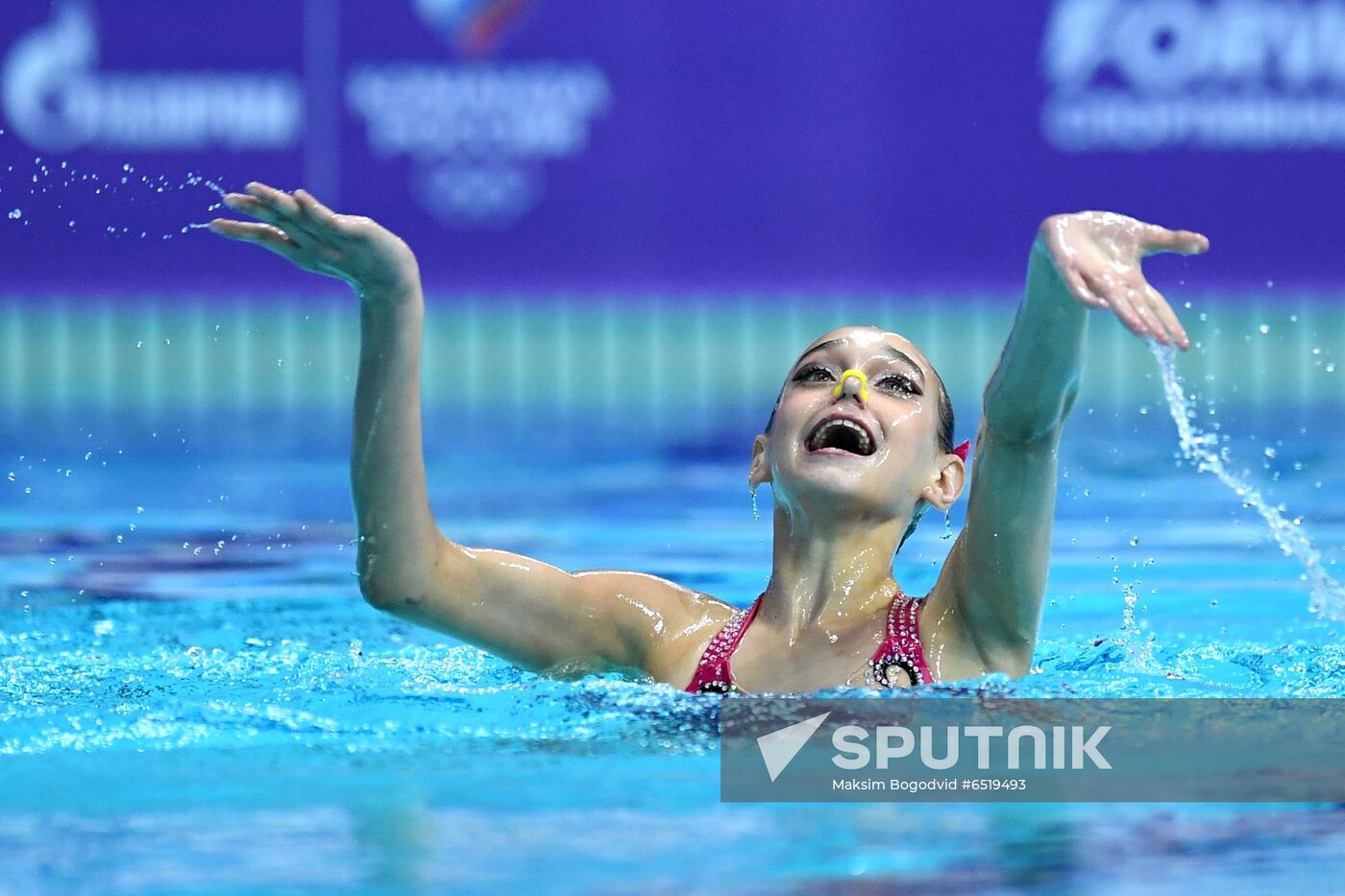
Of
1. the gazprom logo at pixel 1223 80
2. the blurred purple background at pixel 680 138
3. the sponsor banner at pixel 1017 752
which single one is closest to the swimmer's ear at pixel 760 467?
the sponsor banner at pixel 1017 752

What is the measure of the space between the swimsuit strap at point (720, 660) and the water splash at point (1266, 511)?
0.81m

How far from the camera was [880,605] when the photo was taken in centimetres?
339

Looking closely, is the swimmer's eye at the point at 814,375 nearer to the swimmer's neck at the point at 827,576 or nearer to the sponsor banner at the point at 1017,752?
Result: the swimmer's neck at the point at 827,576

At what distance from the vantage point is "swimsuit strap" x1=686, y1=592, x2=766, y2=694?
332cm

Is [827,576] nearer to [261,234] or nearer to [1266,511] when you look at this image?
[1266,511]

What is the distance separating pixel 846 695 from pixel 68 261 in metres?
6.39

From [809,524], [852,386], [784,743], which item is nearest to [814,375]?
[852,386]

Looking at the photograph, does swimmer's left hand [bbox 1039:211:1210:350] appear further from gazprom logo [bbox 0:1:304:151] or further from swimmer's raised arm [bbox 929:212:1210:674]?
gazprom logo [bbox 0:1:304:151]

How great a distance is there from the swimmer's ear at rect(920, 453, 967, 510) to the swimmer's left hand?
761 millimetres

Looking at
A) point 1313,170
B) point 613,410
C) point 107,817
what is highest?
point 1313,170

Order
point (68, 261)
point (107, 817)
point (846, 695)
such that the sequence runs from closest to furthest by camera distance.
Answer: point (107, 817) → point (846, 695) → point (68, 261)

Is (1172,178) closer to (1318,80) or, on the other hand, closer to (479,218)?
(1318,80)

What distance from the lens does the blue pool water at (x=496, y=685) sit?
2373 mm

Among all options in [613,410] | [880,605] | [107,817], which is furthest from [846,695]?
[613,410]
